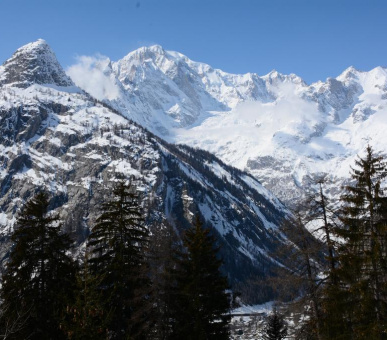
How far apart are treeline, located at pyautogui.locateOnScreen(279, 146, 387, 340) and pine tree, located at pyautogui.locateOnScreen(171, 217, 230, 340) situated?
614 centimetres

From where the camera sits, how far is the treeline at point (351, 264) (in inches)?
858

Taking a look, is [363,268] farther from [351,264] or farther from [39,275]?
[39,275]

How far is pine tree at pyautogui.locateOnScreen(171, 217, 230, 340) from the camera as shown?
31047mm

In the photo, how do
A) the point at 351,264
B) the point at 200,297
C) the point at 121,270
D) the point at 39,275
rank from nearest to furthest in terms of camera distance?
1. the point at 351,264
2. the point at 200,297
3. the point at 121,270
4. the point at 39,275

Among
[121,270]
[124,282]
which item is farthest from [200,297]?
[121,270]

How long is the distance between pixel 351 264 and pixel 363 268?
3.26ft

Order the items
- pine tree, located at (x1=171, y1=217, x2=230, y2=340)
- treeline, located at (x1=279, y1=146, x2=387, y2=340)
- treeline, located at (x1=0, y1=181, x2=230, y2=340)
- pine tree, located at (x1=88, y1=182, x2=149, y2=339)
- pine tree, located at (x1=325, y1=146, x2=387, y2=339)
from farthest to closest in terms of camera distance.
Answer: pine tree, located at (x1=88, y1=182, x2=149, y2=339) → pine tree, located at (x1=171, y1=217, x2=230, y2=340) → treeline, located at (x1=0, y1=181, x2=230, y2=340) → treeline, located at (x1=279, y1=146, x2=387, y2=340) → pine tree, located at (x1=325, y1=146, x2=387, y2=339)

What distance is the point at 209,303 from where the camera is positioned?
1242 inches

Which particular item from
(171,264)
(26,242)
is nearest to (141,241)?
(171,264)

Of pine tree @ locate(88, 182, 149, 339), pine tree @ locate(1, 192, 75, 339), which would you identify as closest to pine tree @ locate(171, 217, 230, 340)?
pine tree @ locate(88, 182, 149, 339)

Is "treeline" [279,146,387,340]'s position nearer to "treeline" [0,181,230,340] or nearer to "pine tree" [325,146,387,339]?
"pine tree" [325,146,387,339]

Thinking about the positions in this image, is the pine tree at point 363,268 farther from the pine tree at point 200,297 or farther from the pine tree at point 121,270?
the pine tree at point 121,270

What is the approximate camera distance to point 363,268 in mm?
23000

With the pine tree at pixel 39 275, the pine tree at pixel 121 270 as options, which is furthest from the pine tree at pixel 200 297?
the pine tree at pixel 39 275
